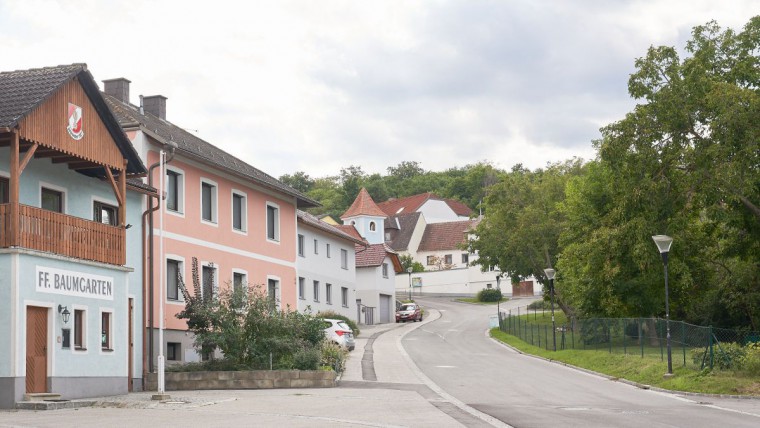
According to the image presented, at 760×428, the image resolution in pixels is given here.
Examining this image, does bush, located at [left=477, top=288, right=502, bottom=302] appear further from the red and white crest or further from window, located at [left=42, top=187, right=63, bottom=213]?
the red and white crest

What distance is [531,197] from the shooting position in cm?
6644

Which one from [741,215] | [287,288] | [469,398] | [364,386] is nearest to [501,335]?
[287,288]

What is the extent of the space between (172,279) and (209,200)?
4376 millimetres

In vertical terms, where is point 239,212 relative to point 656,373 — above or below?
above

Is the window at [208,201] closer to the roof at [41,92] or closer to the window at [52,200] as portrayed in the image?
the roof at [41,92]

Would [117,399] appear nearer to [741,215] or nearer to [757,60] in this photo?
[741,215]

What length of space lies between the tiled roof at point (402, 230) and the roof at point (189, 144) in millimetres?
66523

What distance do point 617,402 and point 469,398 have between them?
3.69 m

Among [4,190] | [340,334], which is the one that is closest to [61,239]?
[4,190]

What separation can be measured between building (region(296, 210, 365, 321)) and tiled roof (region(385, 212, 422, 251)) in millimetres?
45673

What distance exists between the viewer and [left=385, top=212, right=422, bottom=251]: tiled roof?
113000 millimetres

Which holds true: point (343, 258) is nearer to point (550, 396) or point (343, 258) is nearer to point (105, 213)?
point (105, 213)

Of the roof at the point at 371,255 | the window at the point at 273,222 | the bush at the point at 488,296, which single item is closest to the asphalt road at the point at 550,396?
the window at the point at 273,222

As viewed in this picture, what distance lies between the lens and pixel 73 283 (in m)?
25.2
